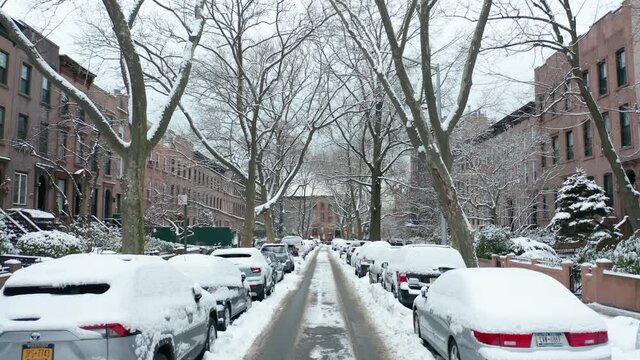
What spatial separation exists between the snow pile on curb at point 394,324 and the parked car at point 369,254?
347cm

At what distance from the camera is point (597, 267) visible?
45.5 feet

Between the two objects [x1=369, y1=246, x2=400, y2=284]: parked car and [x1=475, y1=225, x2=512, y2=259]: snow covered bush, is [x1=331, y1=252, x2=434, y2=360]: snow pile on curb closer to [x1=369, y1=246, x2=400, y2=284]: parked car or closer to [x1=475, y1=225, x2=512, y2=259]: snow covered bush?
[x1=369, y1=246, x2=400, y2=284]: parked car

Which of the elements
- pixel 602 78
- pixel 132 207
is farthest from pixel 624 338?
pixel 602 78

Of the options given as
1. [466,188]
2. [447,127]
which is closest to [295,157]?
[466,188]

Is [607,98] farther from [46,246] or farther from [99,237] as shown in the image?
Result: [46,246]

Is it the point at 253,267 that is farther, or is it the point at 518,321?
the point at 253,267

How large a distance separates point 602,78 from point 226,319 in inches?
1057

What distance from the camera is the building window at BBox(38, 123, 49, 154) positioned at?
30.2 metres

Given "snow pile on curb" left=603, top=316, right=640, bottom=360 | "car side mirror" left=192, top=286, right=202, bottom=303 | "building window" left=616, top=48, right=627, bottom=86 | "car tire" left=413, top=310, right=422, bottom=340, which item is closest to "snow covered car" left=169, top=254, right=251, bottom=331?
"car side mirror" left=192, top=286, right=202, bottom=303

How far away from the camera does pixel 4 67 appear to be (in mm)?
27844

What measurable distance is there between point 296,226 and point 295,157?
244 ft

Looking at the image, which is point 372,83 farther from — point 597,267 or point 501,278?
point 501,278

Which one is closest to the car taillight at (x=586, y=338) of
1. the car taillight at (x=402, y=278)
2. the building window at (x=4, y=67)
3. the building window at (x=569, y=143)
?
the car taillight at (x=402, y=278)

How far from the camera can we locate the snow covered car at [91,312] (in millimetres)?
5219
